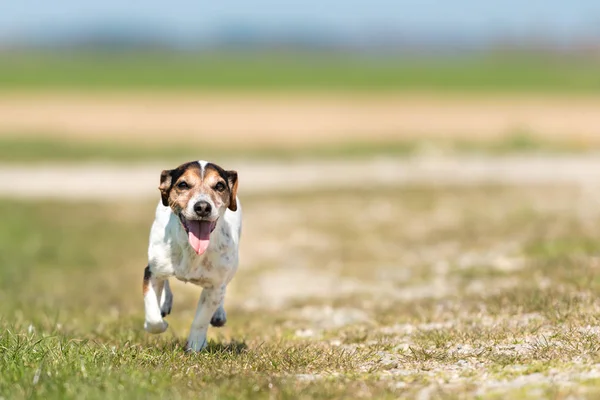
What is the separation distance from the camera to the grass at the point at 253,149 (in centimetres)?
3569

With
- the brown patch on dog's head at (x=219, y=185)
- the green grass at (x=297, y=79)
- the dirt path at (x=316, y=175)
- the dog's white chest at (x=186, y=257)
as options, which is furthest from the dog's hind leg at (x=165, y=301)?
the green grass at (x=297, y=79)

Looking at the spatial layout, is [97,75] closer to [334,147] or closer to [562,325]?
[334,147]

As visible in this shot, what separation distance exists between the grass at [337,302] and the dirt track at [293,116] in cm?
2247

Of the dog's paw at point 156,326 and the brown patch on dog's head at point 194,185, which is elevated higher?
the brown patch on dog's head at point 194,185

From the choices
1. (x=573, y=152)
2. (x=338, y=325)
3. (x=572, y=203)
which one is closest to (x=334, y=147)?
(x=573, y=152)

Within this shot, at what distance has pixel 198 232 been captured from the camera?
7.82 m

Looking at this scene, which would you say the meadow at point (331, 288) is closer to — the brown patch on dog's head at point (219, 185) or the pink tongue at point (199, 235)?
the pink tongue at point (199, 235)

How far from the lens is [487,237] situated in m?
16.9

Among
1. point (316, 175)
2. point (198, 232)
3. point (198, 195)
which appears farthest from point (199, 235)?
point (316, 175)

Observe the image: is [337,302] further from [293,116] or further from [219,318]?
[293,116]

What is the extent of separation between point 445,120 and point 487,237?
39.6 metres

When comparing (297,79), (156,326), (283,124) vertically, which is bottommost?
(156,326)

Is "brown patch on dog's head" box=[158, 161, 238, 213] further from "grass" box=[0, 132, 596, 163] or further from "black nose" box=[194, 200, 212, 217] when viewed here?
"grass" box=[0, 132, 596, 163]

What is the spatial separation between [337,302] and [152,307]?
191 inches
